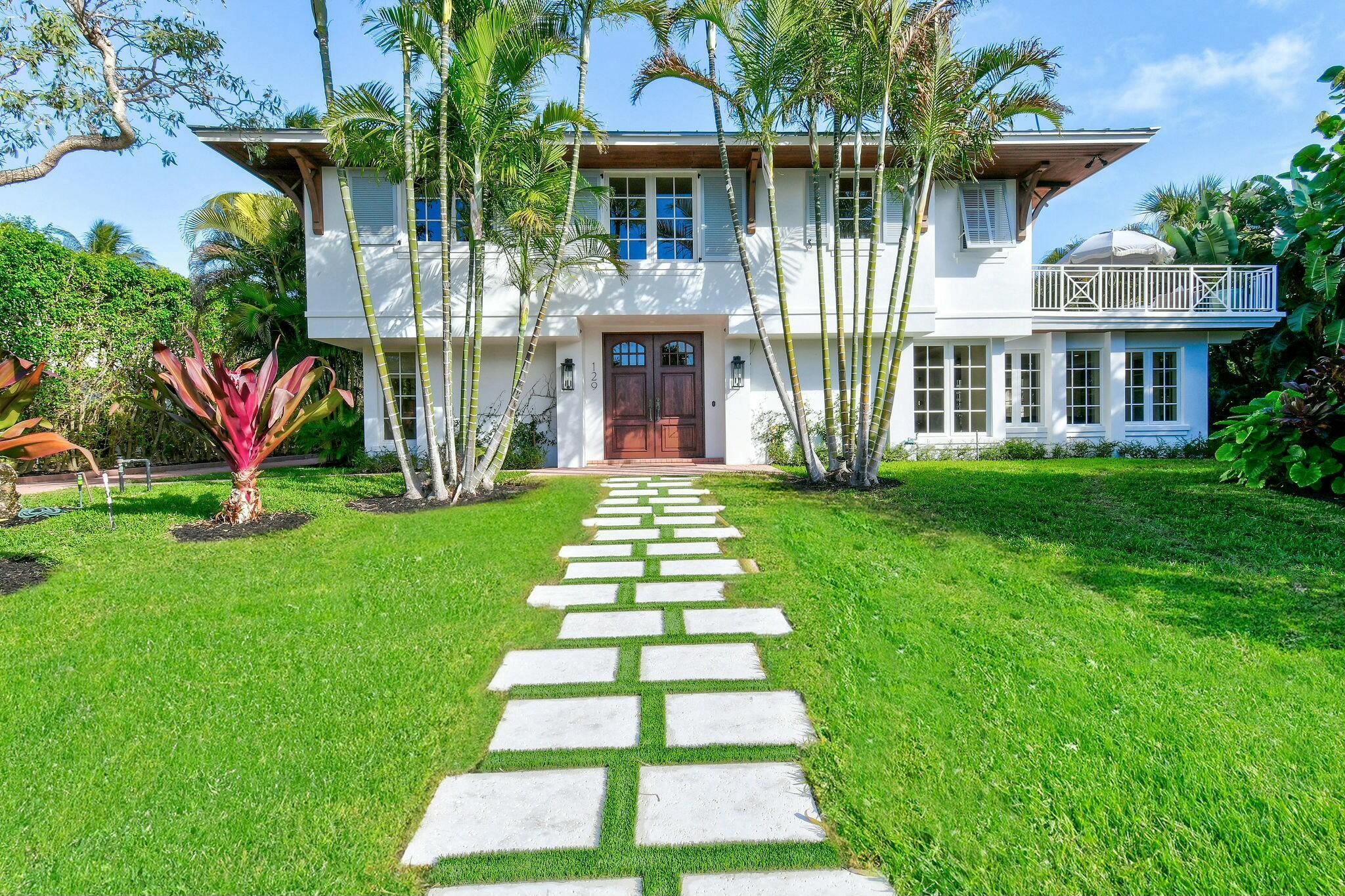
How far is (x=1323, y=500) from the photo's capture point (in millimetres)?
6902

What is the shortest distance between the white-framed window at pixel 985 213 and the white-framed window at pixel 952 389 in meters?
2.00

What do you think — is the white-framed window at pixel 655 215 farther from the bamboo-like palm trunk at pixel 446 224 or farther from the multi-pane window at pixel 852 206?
the bamboo-like palm trunk at pixel 446 224

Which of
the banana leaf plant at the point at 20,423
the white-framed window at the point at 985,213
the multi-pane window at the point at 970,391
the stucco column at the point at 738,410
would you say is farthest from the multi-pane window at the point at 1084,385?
the banana leaf plant at the point at 20,423

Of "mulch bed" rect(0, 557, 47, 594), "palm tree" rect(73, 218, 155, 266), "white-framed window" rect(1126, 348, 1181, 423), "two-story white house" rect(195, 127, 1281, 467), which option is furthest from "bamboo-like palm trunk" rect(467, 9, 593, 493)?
"palm tree" rect(73, 218, 155, 266)

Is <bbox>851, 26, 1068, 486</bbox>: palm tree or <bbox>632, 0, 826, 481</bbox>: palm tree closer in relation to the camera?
<bbox>632, 0, 826, 481</bbox>: palm tree

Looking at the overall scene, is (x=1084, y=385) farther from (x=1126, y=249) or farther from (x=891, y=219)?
(x=891, y=219)

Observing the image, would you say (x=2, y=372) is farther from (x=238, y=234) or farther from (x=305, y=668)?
(x=238, y=234)

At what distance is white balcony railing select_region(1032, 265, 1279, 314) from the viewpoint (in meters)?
13.7

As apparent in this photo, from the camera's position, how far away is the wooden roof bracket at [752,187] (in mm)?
11148

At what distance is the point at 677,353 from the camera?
13.2 metres

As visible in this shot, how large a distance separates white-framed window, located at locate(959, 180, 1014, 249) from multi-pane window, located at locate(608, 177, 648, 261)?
5.93 meters

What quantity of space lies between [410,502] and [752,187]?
762 centimetres

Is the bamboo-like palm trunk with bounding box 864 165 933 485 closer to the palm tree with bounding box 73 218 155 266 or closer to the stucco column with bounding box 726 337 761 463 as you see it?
the stucco column with bounding box 726 337 761 463

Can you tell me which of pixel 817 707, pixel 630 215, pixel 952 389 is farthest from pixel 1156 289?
pixel 817 707
